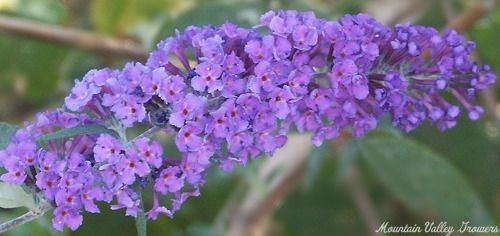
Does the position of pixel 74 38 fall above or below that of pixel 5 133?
above

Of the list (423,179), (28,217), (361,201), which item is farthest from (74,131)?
(361,201)

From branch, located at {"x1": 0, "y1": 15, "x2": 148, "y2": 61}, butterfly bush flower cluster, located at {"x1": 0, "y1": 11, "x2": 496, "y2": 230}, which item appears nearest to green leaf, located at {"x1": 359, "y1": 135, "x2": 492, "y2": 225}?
butterfly bush flower cluster, located at {"x1": 0, "y1": 11, "x2": 496, "y2": 230}

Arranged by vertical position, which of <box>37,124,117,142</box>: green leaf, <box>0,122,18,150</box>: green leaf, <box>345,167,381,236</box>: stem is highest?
<box>345,167,381,236</box>: stem

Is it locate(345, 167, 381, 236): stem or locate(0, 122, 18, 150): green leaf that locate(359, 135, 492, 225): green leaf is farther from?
locate(0, 122, 18, 150): green leaf

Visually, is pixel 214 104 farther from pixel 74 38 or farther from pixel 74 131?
pixel 74 38

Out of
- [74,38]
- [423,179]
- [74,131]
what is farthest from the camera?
[74,38]

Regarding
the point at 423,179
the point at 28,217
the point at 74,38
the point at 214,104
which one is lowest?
the point at 28,217
